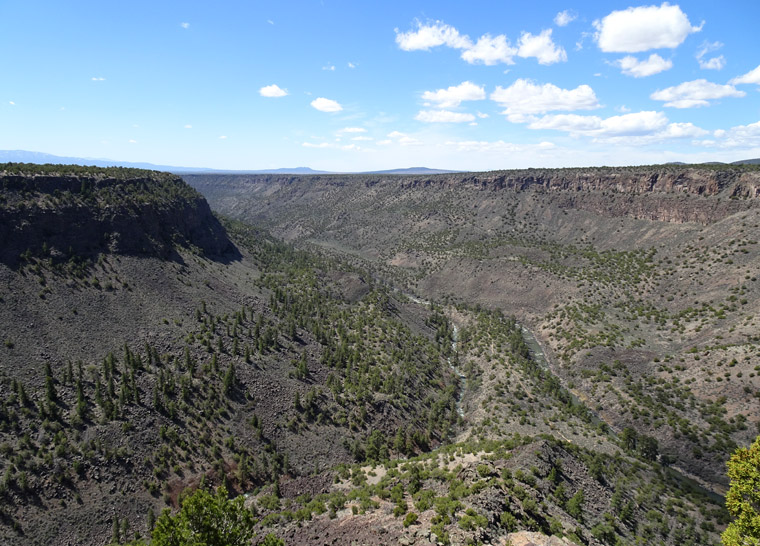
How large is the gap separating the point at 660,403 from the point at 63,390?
210 ft

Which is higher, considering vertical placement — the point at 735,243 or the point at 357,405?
the point at 735,243

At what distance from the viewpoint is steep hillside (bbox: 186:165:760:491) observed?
45.2m

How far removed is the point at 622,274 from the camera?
77.9m

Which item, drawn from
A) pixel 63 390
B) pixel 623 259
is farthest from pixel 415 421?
pixel 623 259

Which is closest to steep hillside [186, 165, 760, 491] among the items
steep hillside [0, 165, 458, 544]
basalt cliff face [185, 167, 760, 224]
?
basalt cliff face [185, 167, 760, 224]

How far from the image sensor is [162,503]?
101 feet

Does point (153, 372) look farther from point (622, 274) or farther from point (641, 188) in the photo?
point (641, 188)

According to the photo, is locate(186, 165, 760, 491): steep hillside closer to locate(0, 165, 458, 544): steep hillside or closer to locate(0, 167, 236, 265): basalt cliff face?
locate(0, 165, 458, 544): steep hillside

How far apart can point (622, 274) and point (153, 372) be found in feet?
270

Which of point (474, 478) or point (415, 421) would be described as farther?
point (415, 421)

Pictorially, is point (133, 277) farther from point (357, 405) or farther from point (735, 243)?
point (735, 243)

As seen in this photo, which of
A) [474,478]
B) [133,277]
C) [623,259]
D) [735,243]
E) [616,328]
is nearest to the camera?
[474,478]

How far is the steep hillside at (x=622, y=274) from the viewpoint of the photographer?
148ft

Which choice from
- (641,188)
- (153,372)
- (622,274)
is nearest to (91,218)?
(153,372)
